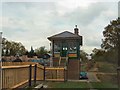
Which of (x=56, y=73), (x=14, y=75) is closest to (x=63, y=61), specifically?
(x=56, y=73)

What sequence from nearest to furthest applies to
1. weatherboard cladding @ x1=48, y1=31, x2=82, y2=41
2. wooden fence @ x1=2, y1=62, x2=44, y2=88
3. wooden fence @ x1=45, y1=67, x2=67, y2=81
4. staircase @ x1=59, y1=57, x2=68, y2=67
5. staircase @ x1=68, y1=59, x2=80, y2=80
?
1. wooden fence @ x1=2, y1=62, x2=44, y2=88
2. wooden fence @ x1=45, y1=67, x2=67, y2=81
3. staircase @ x1=68, y1=59, x2=80, y2=80
4. staircase @ x1=59, y1=57, x2=68, y2=67
5. weatherboard cladding @ x1=48, y1=31, x2=82, y2=41

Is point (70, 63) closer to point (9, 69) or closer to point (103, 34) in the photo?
point (103, 34)

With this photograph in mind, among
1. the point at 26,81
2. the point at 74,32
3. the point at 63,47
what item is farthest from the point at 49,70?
the point at 26,81

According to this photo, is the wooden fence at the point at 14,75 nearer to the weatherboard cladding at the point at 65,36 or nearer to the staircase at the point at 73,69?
the staircase at the point at 73,69

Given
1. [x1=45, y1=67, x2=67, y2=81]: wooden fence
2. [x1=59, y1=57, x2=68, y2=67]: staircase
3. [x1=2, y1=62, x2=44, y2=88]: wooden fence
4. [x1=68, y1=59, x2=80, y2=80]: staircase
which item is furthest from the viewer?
[x1=59, y1=57, x2=68, y2=67]: staircase

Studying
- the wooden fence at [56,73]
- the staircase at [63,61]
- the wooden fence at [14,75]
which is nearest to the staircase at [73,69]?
the staircase at [63,61]

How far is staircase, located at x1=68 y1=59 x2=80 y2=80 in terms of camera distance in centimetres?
2884

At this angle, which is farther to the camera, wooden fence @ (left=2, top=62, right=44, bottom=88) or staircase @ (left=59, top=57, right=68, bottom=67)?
staircase @ (left=59, top=57, right=68, bottom=67)

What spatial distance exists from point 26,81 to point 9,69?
3142 millimetres

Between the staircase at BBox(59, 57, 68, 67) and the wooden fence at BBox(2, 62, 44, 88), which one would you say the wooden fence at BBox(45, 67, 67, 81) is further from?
the wooden fence at BBox(2, 62, 44, 88)

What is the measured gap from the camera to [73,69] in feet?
94.9

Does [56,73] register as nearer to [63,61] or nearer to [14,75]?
[63,61]

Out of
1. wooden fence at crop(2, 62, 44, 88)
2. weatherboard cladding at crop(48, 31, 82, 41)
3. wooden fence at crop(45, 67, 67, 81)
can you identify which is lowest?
wooden fence at crop(45, 67, 67, 81)

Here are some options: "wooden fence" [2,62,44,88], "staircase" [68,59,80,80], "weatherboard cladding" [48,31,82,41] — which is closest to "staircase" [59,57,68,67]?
"staircase" [68,59,80,80]
